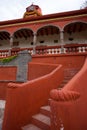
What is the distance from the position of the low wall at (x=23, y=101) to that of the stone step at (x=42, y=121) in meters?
0.32

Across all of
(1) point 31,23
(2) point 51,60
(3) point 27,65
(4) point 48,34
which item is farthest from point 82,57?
(4) point 48,34

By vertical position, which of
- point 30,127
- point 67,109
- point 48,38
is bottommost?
point 30,127

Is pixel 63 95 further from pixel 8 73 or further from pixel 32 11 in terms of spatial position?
pixel 32 11

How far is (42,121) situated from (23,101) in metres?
0.88

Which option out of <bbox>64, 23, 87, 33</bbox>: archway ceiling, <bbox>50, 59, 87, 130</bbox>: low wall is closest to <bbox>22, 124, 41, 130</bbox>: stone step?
<bbox>50, 59, 87, 130</bbox>: low wall

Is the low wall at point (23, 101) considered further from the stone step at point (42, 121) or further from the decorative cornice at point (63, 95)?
the decorative cornice at point (63, 95)

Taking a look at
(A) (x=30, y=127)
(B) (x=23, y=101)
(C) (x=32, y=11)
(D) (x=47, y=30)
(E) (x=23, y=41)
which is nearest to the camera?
(A) (x=30, y=127)

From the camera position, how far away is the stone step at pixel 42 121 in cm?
388

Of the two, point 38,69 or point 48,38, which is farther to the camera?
point 48,38

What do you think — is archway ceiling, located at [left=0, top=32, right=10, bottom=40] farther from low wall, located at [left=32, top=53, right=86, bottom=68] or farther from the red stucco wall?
low wall, located at [left=32, top=53, right=86, bottom=68]

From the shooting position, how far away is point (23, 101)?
446 cm

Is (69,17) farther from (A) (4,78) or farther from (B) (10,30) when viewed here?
(A) (4,78)

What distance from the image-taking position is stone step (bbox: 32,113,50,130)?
3876mm

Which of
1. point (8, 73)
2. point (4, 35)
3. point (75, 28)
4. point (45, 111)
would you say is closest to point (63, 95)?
point (45, 111)
